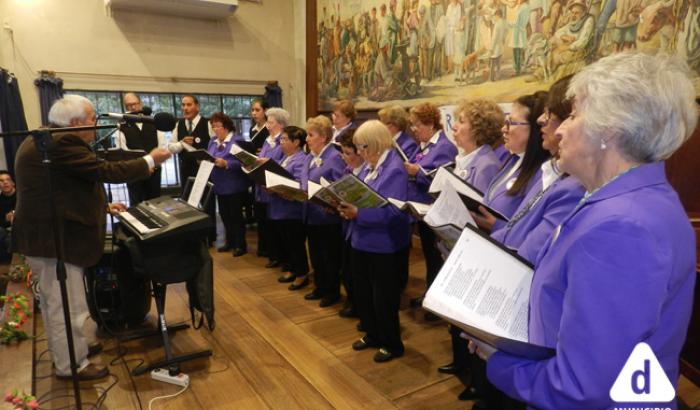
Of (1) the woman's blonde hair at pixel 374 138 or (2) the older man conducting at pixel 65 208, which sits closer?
(2) the older man conducting at pixel 65 208

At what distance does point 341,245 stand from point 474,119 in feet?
5.40

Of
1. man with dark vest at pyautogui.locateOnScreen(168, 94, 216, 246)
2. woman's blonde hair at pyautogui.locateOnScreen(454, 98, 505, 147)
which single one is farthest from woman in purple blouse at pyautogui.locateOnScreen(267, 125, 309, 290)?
woman's blonde hair at pyautogui.locateOnScreen(454, 98, 505, 147)

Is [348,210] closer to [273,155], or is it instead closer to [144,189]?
[273,155]

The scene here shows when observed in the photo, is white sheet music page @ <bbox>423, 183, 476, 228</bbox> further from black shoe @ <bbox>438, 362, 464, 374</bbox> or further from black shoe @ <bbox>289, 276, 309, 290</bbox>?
black shoe @ <bbox>289, 276, 309, 290</bbox>

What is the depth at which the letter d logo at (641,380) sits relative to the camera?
80 cm

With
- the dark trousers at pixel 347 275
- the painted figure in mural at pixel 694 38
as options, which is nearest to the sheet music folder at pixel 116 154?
the dark trousers at pixel 347 275

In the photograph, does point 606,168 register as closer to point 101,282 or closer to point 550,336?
point 550,336

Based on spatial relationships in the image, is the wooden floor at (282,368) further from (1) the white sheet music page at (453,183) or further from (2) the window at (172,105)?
(2) the window at (172,105)

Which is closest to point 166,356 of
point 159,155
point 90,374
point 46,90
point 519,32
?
point 90,374

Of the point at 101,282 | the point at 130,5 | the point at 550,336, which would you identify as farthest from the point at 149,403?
the point at 130,5

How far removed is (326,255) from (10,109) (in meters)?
5.50

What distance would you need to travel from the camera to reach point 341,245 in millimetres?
3635

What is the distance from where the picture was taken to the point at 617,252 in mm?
764

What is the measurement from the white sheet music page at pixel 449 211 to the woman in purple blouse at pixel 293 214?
2.23 meters
